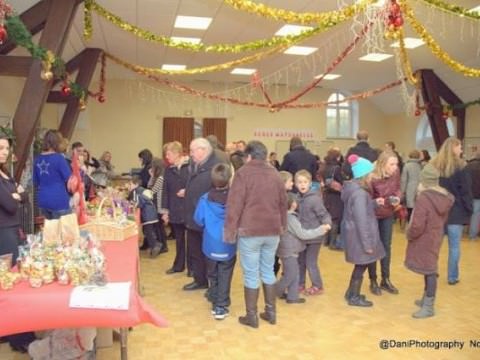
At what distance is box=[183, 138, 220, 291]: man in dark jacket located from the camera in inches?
168

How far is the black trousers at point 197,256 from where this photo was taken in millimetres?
4434

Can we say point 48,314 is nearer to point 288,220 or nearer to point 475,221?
point 288,220

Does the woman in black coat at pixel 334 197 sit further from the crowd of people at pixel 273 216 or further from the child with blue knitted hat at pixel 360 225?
the child with blue knitted hat at pixel 360 225

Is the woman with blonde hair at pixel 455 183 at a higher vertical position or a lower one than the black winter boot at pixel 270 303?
higher

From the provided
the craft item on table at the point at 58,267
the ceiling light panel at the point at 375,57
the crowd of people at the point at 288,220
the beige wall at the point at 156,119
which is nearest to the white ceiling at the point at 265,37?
the ceiling light panel at the point at 375,57

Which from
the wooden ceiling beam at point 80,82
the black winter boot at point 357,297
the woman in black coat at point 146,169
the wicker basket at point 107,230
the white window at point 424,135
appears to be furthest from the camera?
the white window at point 424,135

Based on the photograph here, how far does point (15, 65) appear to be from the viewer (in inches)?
203

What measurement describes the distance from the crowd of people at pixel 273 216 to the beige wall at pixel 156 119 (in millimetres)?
7247

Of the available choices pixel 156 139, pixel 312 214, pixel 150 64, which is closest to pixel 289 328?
pixel 312 214

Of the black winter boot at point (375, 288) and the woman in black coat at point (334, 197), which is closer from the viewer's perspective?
the black winter boot at point (375, 288)

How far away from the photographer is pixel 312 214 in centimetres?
423

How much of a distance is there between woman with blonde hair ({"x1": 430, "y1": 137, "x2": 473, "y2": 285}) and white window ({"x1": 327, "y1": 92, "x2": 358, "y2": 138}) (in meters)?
9.40

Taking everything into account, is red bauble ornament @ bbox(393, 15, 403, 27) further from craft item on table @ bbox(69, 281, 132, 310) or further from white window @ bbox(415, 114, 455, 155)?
white window @ bbox(415, 114, 455, 155)

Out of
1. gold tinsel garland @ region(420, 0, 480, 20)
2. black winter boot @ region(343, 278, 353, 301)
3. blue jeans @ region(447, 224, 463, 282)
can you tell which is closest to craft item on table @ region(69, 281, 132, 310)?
black winter boot @ region(343, 278, 353, 301)
